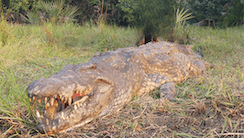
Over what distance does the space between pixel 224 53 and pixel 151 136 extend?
174 inches

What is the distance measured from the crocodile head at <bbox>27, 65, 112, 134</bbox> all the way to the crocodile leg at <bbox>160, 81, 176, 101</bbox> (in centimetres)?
96

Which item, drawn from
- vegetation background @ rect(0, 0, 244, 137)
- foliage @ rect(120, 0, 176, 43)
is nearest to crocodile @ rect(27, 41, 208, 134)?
vegetation background @ rect(0, 0, 244, 137)

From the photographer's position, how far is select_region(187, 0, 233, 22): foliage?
396 inches

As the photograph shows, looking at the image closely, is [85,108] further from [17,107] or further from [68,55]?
[68,55]

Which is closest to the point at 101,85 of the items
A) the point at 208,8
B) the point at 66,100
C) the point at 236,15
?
the point at 66,100

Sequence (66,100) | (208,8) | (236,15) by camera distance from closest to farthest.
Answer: (66,100), (236,15), (208,8)

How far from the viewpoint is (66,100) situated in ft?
5.85

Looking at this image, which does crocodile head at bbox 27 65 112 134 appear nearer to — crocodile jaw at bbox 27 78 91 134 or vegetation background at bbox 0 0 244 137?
crocodile jaw at bbox 27 78 91 134

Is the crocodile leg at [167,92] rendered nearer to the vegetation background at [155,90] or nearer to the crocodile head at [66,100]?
the vegetation background at [155,90]

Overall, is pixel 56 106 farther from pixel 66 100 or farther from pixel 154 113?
pixel 154 113

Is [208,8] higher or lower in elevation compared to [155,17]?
higher

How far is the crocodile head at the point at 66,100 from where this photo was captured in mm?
1624

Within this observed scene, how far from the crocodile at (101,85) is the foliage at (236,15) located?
23.2 ft

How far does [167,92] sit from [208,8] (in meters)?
9.24
